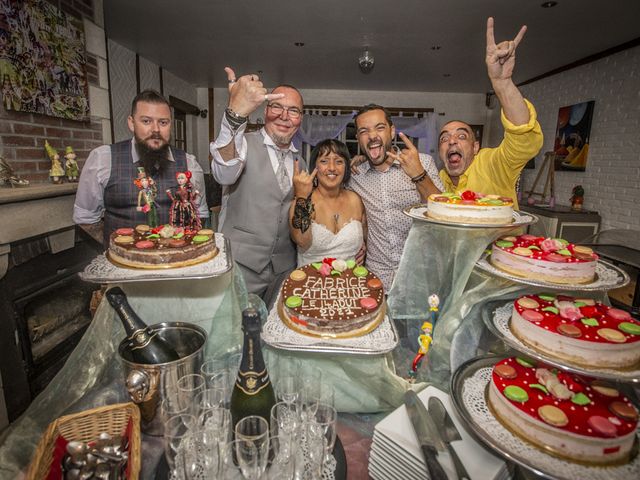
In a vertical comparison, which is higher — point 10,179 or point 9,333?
point 10,179

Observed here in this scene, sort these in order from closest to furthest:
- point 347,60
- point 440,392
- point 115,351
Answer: point 440,392 → point 115,351 → point 347,60

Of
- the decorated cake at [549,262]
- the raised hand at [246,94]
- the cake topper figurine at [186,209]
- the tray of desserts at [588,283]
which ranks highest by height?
the raised hand at [246,94]

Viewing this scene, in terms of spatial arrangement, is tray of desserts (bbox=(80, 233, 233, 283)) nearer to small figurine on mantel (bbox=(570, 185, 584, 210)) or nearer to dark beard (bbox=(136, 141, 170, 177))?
dark beard (bbox=(136, 141, 170, 177))

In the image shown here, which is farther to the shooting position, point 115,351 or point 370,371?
point 115,351

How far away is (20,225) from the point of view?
2420mm

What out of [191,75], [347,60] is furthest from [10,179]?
[191,75]

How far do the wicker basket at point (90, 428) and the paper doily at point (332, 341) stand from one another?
441 mm

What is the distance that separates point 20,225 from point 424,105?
859cm

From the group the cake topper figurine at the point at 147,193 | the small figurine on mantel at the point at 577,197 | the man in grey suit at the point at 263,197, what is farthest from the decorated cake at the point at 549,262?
the small figurine on mantel at the point at 577,197

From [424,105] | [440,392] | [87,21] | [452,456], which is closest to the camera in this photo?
[452,456]

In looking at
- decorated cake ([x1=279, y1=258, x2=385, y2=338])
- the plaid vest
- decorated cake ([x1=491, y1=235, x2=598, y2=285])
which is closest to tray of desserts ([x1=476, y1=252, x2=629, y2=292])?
decorated cake ([x1=491, y1=235, x2=598, y2=285])

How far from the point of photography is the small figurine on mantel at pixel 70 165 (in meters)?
2.97

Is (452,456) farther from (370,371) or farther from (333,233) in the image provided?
(333,233)

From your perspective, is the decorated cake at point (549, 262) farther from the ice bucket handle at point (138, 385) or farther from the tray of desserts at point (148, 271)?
the ice bucket handle at point (138, 385)
